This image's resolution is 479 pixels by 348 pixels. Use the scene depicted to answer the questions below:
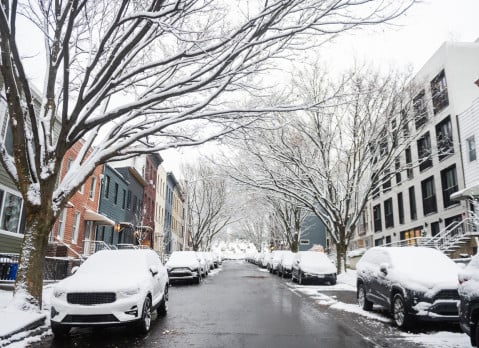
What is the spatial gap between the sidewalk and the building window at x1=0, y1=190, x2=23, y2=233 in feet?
26.2

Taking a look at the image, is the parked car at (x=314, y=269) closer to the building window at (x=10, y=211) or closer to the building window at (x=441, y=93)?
the building window at (x=10, y=211)

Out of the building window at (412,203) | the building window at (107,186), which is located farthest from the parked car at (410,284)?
the building window at (412,203)

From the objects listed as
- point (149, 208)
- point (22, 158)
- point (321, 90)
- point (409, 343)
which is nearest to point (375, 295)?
point (409, 343)

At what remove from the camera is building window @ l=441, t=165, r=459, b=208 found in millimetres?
26606

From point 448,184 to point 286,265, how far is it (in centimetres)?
1196

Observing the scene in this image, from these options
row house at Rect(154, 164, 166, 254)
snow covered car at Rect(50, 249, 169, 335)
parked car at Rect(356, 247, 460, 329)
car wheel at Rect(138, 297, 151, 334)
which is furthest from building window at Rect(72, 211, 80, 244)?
row house at Rect(154, 164, 166, 254)

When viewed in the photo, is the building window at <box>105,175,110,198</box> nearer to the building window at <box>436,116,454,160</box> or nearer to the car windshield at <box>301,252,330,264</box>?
the car windshield at <box>301,252,330,264</box>

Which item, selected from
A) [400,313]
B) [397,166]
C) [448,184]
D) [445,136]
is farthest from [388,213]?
[400,313]

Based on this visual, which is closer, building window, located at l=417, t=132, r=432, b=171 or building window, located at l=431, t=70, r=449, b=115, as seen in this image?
building window, located at l=431, t=70, r=449, b=115

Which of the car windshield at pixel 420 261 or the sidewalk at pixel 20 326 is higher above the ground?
the car windshield at pixel 420 261

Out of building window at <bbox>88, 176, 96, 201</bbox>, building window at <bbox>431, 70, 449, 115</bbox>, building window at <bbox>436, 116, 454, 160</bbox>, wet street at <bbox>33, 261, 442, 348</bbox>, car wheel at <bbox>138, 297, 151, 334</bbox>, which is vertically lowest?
wet street at <bbox>33, 261, 442, 348</bbox>

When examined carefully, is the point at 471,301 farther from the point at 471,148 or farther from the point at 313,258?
the point at 471,148

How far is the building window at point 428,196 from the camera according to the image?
2930 cm

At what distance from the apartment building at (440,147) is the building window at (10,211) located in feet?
57.7
